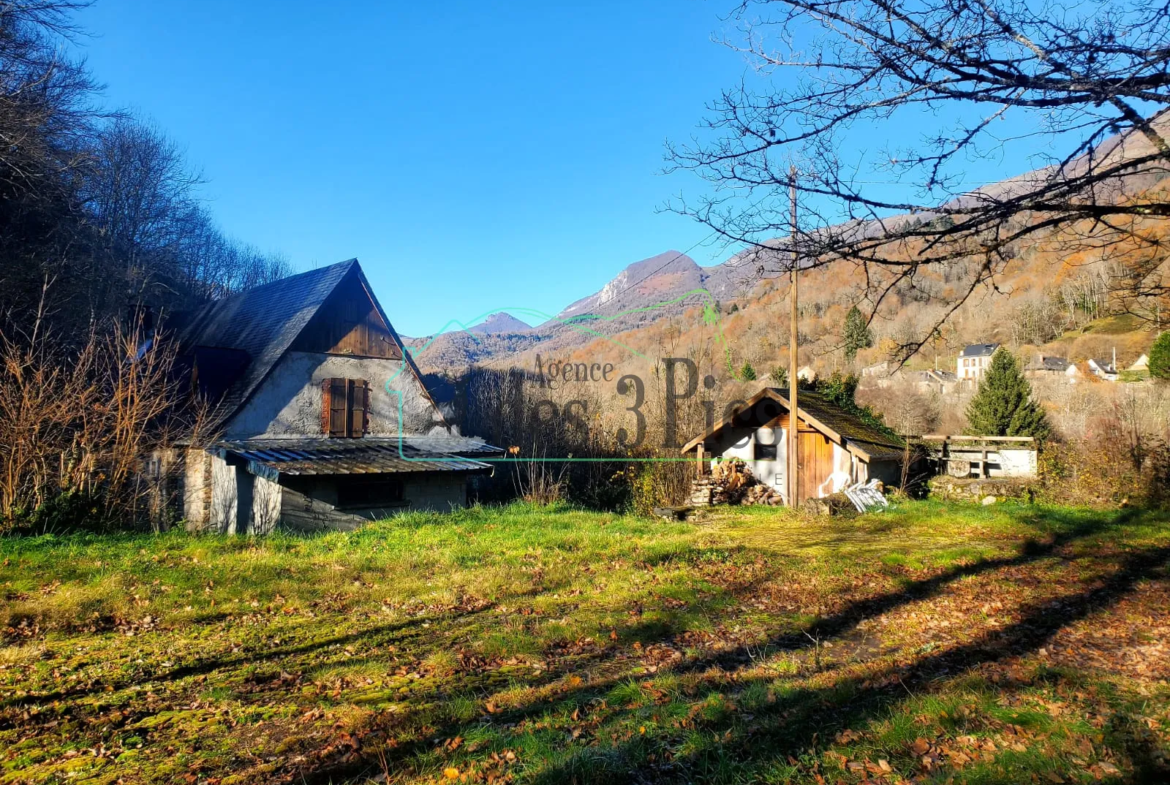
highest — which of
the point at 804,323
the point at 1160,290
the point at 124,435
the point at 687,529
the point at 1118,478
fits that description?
the point at 804,323

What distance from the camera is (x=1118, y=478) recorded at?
670 inches

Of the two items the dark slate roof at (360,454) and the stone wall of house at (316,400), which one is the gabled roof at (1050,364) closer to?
the dark slate roof at (360,454)

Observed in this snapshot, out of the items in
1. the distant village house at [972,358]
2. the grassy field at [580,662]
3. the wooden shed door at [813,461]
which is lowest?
the grassy field at [580,662]

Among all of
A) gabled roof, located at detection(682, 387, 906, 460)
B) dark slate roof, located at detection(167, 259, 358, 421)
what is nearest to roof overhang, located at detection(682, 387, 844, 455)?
gabled roof, located at detection(682, 387, 906, 460)

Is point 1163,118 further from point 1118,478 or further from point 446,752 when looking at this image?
point 1118,478

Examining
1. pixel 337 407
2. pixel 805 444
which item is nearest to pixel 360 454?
pixel 337 407

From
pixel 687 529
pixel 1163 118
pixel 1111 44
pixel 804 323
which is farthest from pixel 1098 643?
pixel 804 323

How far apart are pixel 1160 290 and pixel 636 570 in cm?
708

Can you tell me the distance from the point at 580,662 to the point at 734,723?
1.98 metres

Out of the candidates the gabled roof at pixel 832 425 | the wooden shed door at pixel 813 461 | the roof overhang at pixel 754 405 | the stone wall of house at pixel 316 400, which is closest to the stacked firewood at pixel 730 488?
the wooden shed door at pixel 813 461

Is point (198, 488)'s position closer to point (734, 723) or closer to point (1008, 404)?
point (734, 723)

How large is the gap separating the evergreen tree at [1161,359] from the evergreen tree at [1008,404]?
4672mm

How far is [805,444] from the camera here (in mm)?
21297

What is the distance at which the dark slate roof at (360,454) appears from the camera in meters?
14.9
